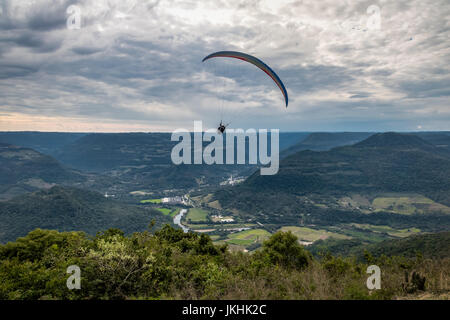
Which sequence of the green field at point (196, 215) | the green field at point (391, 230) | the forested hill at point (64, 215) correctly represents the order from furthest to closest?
the green field at point (196, 215) → the green field at point (391, 230) → the forested hill at point (64, 215)

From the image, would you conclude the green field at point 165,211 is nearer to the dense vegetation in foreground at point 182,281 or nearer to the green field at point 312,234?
the green field at point 312,234

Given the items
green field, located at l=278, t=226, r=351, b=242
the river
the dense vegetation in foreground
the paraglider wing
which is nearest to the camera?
the dense vegetation in foreground

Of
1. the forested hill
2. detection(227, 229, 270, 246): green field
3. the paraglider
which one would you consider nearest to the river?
the forested hill

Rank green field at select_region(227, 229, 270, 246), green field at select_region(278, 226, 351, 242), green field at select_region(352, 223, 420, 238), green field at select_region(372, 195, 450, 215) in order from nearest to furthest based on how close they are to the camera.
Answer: green field at select_region(227, 229, 270, 246)
green field at select_region(278, 226, 351, 242)
green field at select_region(352, 223, 420, 238)
green field at select_region(372, 195, 450, 215)

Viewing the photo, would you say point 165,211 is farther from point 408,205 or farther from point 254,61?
point 408,205

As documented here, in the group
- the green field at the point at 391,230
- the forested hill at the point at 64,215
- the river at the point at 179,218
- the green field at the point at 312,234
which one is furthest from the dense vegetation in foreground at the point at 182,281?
the green field at the point at 391,230

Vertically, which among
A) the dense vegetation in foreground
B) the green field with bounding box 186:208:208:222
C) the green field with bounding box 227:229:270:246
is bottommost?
the green field with bounding box 186:208:208:222

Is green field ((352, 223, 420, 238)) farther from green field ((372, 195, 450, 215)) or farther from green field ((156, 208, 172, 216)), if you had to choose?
green field ((156, 208, 172, 216))
